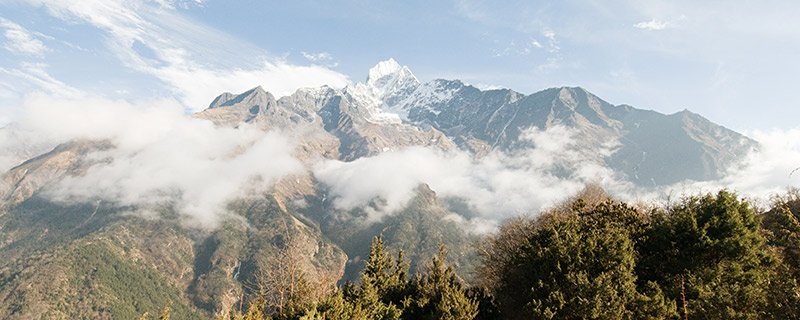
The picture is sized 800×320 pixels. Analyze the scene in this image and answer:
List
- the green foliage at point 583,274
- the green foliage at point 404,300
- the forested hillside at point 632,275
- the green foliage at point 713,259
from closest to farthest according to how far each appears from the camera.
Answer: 1. the green foliage at point 713,259
2. the forested hillside at point 632,275
3. the green foliage at point 583,274
4. the green foliage at point 404,300

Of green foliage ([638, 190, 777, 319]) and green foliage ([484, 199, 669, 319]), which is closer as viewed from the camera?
green foliage ([638, 190, 777, 319])

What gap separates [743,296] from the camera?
2475 centimetres

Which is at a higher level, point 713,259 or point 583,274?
point 713,259

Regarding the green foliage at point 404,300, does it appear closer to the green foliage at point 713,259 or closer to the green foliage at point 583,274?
the green foliage at point 583,274

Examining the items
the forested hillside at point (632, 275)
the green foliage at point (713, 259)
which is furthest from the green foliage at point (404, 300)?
the green foliage at point (713, 259)

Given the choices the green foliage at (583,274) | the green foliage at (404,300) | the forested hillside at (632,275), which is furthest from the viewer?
the green foliage at (404,300)

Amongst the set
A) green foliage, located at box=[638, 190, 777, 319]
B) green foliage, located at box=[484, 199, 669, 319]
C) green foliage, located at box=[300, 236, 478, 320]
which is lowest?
green foliage, located at box=[300, 236, 478, 320]

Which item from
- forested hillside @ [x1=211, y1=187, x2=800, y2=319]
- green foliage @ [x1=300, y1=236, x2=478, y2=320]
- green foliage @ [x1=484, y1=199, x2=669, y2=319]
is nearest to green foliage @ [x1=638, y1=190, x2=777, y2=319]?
forested hillside @ [x1=211, y1=187, x2=800, y2=319]

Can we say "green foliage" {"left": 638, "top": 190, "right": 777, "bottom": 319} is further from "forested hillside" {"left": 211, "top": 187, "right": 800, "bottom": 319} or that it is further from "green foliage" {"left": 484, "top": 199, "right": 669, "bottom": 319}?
"green foliage" {"left": 484, "top": 199, "right": 669, "bottom": 319}

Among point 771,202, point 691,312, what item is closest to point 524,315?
point 691,312

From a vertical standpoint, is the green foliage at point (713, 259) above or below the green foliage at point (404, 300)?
above

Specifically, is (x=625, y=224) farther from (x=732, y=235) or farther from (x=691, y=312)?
(x=691, y=312)

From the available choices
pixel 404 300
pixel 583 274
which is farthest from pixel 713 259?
pixel 404 300

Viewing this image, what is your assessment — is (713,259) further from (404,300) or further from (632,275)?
(404,300)
